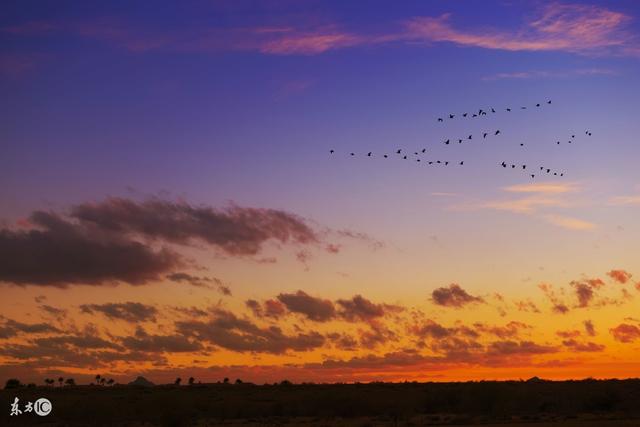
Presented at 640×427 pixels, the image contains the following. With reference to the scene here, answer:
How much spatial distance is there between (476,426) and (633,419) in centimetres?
1354

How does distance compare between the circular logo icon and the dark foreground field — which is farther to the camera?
the circular logo icon

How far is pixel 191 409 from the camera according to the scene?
8225 cm

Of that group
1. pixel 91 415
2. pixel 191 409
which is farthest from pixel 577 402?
pixel 91 415

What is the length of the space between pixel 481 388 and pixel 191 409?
29.8 m

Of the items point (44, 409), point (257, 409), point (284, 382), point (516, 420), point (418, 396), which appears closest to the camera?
point (516, 420)

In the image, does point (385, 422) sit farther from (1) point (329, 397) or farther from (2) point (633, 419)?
(2) point (633, 419)

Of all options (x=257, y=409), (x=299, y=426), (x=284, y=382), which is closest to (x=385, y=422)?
(x=299, y=426)

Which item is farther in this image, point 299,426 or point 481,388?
point 481,388

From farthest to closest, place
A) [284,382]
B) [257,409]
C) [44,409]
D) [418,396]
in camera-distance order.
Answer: [284,382], [418,396], [257,409], [44,409]

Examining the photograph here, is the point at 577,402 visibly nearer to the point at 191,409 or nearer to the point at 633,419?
the point at 633,419

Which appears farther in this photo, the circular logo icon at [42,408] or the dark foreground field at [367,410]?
the circular logo icon at [42,408]

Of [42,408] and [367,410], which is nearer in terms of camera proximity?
[42,408]

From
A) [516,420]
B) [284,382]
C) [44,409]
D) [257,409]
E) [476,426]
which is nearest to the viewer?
[476,426]

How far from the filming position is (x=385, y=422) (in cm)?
7406
